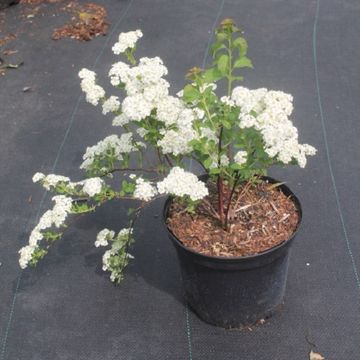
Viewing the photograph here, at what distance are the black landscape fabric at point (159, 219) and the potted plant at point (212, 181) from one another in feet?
0.52

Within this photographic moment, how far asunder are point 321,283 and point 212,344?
0.61 m

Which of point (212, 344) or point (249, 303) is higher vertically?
point (249, 303)

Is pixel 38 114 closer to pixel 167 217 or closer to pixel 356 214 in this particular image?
pixel 167 217

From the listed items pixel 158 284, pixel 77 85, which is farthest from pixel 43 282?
pixel 77 85

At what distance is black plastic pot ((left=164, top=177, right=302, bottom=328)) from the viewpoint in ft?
6.20

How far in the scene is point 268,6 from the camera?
15.7ft

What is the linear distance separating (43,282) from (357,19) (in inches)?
141

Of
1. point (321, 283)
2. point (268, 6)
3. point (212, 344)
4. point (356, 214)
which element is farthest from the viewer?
point (268, 6)

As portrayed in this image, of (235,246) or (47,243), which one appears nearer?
(235,246)

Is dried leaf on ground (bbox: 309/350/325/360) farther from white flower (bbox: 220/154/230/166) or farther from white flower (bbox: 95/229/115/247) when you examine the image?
white flower (bbox: 95/229/115/247)

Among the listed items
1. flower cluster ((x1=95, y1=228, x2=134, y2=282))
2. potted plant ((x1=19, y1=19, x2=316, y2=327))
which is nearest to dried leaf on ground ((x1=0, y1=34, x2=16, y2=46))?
potted plant ((x1=19, y1=19, x2=316, y2=327))

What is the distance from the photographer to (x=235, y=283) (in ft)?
6.46

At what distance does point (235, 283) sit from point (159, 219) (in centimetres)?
85

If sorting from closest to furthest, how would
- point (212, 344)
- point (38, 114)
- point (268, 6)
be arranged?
point (212, 344)
point (38, 114)
point (268, 6)
